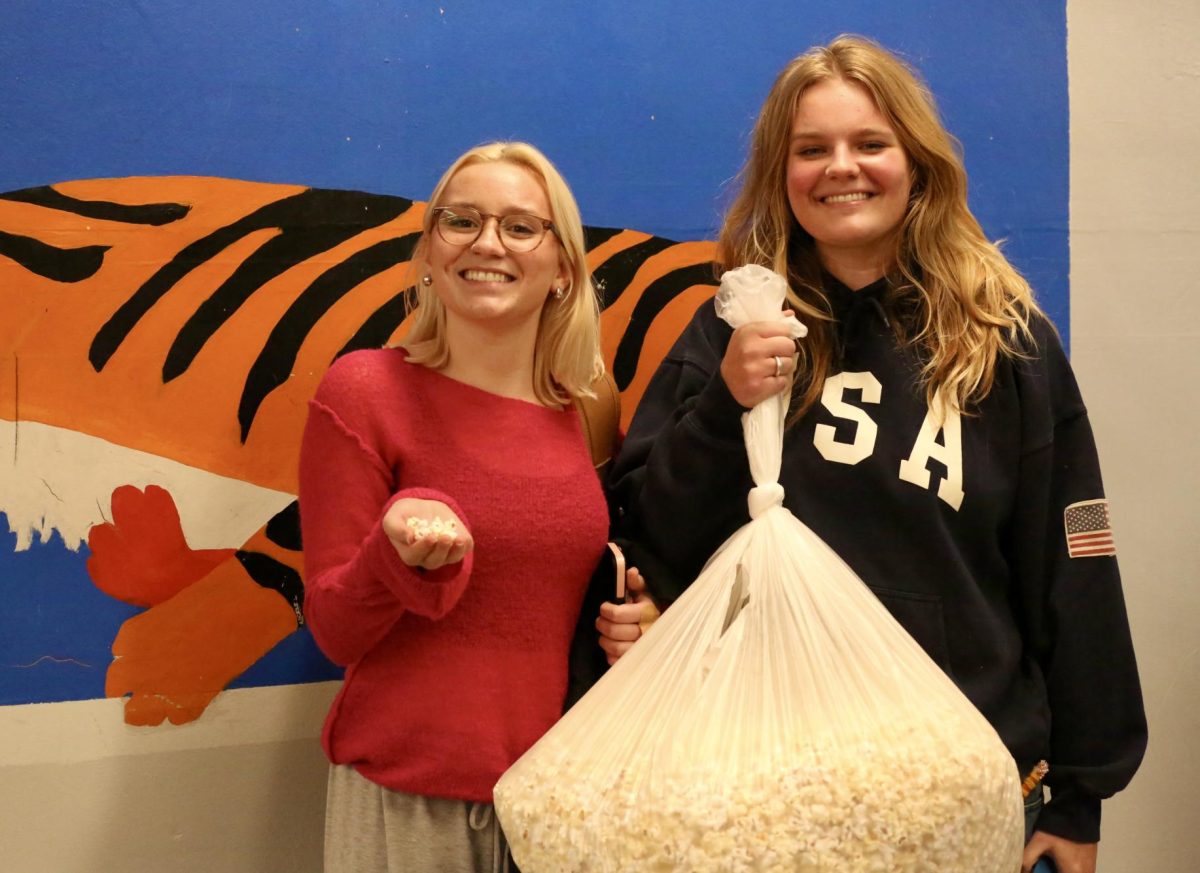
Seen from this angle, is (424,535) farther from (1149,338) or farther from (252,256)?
(1149,338)

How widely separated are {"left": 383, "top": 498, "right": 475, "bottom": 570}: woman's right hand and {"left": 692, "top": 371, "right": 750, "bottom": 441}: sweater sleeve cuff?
300 mm

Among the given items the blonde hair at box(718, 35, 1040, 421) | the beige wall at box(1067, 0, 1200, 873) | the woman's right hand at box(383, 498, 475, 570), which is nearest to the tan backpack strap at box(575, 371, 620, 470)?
the blonde hair at box(718, 35, 1040, 421)

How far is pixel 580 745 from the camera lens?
3.33 feet

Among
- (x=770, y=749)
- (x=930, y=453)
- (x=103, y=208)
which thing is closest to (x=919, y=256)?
(x=930, y=453)

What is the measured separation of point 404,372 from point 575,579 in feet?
1.01

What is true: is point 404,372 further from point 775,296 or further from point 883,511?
point 883,511

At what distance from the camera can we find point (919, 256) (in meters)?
1.26

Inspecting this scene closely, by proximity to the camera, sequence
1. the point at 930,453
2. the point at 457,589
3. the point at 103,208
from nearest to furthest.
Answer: the point at 457,589 → the point at 930,453 → the point at 103,208

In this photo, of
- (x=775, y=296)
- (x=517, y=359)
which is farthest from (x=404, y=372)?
(x=775, y=296)

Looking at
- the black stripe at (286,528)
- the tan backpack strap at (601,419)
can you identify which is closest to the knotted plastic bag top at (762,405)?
the tan backpack strap at (601,419)

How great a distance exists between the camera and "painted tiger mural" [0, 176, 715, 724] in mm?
1379

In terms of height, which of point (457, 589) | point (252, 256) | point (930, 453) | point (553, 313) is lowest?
point (457, 589)

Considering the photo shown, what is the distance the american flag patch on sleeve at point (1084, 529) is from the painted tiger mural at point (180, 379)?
0.91 m

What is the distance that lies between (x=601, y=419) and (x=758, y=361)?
34 cm
